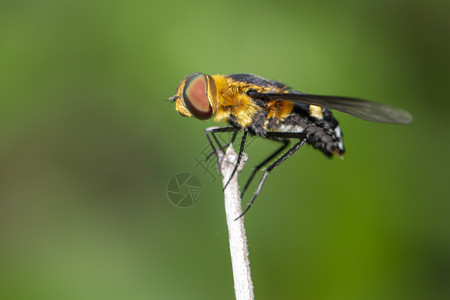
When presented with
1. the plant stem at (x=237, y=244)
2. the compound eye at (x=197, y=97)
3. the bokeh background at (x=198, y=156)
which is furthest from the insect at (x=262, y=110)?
the bokeh background at (x=198, y=156)

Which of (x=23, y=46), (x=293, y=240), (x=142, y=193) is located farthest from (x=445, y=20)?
(x=23, y=46)

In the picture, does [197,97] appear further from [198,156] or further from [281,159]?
[198,156]

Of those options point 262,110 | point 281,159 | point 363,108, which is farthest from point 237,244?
point 262,110

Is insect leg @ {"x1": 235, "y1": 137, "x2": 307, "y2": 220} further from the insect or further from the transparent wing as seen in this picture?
the transparent wing

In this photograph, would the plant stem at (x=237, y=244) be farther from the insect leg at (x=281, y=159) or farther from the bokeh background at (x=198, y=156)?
the bokeh background at (x=198, y=156)

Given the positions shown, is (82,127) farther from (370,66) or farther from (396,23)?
(396,23)

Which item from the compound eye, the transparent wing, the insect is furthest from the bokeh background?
the transparent wing
